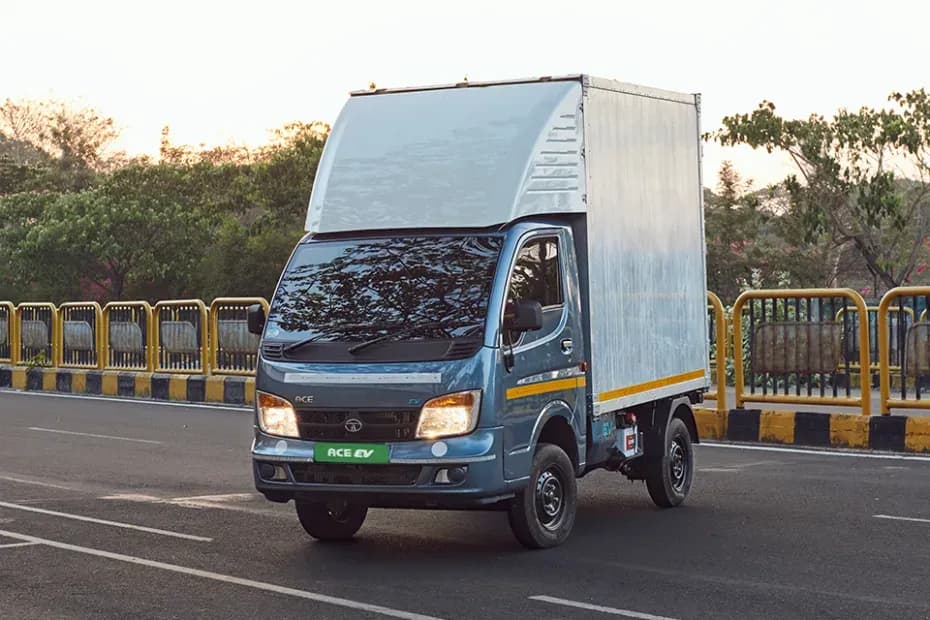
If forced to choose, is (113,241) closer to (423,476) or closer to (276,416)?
(276,416)

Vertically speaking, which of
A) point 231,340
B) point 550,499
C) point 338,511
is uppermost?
point 231,340

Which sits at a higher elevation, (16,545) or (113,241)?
(113,241)

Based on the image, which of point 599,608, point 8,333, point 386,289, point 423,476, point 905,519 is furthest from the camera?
point 8,333

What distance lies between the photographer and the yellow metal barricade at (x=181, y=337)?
23.5 m

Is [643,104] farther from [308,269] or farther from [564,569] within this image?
[564,569]

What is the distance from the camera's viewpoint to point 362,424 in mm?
8812

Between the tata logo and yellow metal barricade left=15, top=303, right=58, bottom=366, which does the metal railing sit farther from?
yellow metal barricade left=15, top=303, right=58, bottom=366

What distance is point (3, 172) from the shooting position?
62375 mm

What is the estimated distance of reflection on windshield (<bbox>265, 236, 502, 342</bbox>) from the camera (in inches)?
356

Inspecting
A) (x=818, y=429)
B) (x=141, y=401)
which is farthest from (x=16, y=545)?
(x=141, y=401)

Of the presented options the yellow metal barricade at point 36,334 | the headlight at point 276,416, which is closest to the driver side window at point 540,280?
the headlight at point 276,416

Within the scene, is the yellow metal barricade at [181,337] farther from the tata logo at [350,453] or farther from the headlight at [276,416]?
the tata logo at [350,453]

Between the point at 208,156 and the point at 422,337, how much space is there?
7475 cm

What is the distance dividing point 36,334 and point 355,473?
19883 millimetres
